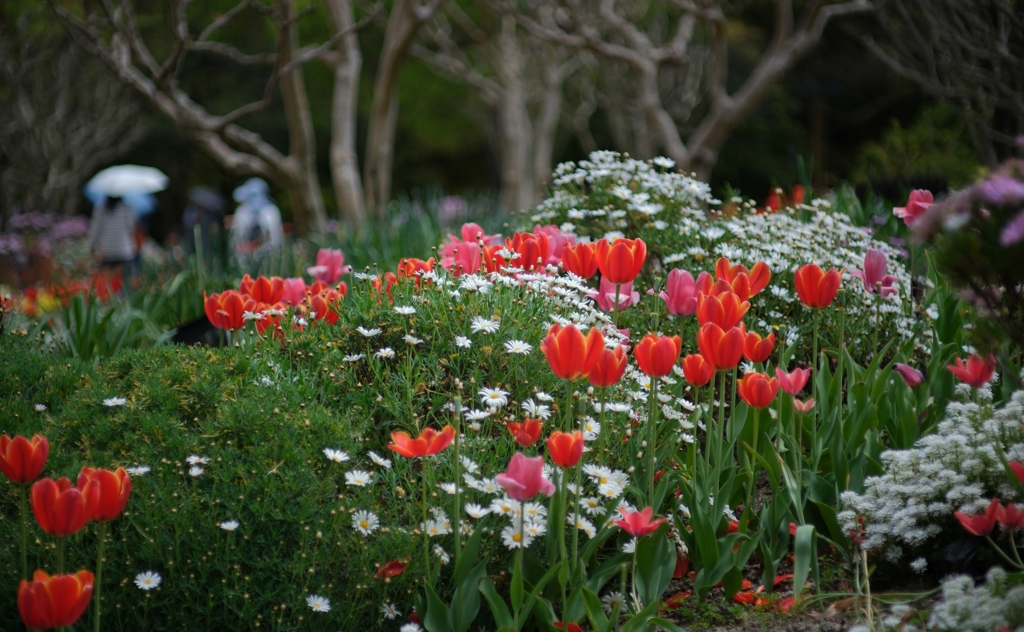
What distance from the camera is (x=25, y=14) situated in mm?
14758

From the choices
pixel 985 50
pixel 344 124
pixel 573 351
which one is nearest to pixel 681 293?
pixel 573 351

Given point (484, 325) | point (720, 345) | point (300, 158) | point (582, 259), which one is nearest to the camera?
point (720, 345)

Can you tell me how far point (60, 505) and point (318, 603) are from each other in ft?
2.49

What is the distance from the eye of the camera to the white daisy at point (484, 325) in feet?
9.11

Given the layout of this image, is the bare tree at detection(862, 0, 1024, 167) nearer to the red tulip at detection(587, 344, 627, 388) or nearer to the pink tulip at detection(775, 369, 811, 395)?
the pink tulip at detection(775, 369, 811, 395)

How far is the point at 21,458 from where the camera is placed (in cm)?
196

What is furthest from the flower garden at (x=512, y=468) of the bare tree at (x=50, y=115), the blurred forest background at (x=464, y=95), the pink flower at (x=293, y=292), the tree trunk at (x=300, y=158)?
the bare tree at (x=50, y=115)

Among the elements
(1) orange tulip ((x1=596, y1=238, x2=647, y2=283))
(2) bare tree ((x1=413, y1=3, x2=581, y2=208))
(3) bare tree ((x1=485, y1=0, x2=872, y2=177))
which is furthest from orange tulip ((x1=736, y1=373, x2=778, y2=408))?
(2) bare tree ((x1=413, y1=3, x2=581, y2=208))

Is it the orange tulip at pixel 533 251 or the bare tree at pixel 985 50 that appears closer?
the orange tulip at pixel 533 251

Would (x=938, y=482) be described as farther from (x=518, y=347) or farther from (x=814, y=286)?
(x=518, y=347)

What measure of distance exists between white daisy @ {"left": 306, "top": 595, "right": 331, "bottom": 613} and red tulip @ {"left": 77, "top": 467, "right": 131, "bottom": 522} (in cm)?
62

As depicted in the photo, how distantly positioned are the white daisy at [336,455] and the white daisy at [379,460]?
0.08 m

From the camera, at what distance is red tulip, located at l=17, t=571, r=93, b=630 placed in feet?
5.41

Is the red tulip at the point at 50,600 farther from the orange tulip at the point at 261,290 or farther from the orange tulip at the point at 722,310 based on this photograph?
the orange tulip at the point at 261,290
